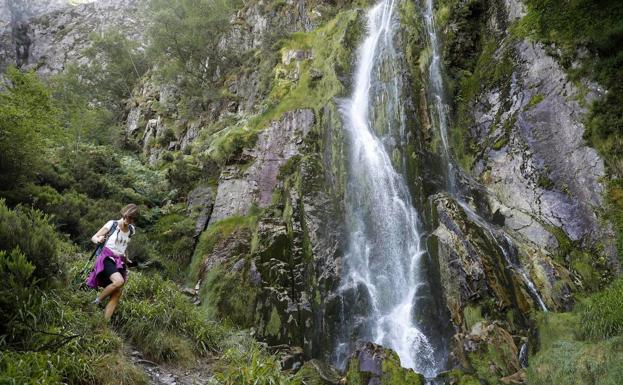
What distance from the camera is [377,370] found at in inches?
279

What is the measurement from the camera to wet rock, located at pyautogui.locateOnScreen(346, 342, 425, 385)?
6.93 m

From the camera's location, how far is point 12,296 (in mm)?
3887

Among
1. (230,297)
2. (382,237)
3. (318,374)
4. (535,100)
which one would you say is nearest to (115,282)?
(318,374)

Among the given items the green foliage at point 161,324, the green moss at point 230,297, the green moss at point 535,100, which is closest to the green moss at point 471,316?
the green moss at point 230,297

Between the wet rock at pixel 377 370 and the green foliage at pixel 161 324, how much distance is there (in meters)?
2.61

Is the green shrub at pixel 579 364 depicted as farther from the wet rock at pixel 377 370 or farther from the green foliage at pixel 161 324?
the green foliage at pixel 161 324

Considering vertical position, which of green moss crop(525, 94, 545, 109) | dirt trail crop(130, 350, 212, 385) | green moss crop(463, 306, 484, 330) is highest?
green moss crop(525, 94, 545, 109)

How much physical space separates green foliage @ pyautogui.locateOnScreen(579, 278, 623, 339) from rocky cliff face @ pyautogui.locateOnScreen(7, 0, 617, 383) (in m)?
1.16

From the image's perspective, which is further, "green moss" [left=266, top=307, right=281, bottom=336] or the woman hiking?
"green moss" [left=266, top=307, right=281, bottom=336]

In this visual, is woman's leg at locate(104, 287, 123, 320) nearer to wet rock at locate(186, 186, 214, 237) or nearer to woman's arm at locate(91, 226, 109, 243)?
woman's arm at locate(91, 226, 109, 243)

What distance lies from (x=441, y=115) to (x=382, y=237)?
5.67 m

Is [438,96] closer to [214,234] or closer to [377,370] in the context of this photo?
[214,234]

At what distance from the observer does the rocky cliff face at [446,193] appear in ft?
30.4

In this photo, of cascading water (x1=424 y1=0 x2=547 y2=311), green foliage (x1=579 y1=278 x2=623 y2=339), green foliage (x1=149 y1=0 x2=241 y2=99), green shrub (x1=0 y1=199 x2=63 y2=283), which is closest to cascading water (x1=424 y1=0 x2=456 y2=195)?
cascading water (x1=424 y1=0 x2=547 y2=311)
